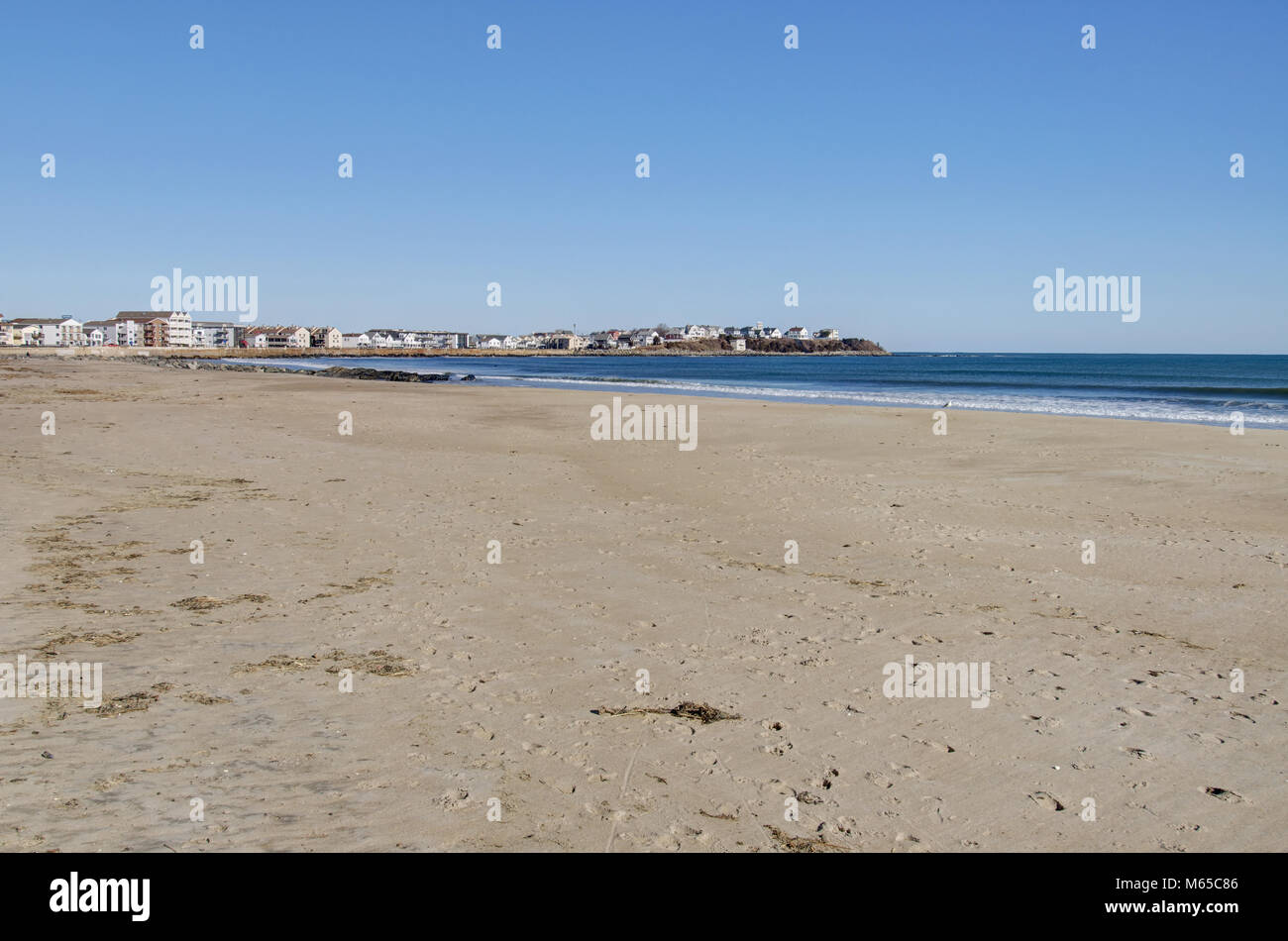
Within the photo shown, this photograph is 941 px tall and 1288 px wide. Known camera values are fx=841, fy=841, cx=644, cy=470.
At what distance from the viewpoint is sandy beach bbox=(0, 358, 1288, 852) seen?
4.35m

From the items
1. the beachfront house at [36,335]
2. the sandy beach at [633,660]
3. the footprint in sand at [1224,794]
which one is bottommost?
the footprint in sand at [1224,794]

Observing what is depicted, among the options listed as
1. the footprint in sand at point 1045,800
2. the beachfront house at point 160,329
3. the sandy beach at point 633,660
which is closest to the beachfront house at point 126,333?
the beachfront house at point 160,329

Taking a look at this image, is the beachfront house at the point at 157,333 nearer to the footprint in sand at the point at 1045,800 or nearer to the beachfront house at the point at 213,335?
the beachfront house at the point at 213,335

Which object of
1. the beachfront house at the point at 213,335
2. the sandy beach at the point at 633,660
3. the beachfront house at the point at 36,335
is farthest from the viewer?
the beachfront house at the point at 213,335

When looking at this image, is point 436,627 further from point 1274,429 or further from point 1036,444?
point 1274,429

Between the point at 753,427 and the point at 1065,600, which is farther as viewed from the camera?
the point at 753,427

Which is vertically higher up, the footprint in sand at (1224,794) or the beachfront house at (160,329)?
the beachfront house at (160,329)

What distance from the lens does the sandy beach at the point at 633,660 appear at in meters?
4.35

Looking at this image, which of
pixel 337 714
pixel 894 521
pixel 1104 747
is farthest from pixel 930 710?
pixel 894 521

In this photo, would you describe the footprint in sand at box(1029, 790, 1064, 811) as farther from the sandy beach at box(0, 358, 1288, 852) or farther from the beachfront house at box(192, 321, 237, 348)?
the beachfront house at box(192, 321, 237, 348)

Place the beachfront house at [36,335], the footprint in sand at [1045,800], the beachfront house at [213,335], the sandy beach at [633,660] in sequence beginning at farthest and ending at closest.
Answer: the beachfront house at [213,335] → the beachfront house at [36,335] → the footprint in sand at [1045,800] → the sandy beach at [633,660]

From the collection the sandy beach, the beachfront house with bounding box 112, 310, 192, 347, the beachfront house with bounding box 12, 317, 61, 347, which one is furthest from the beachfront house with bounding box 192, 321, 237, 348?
the sandy beach
